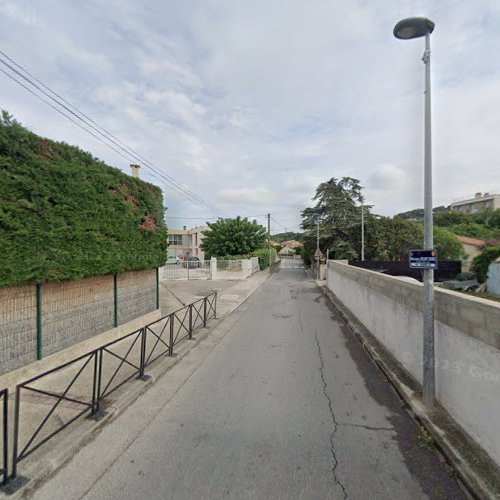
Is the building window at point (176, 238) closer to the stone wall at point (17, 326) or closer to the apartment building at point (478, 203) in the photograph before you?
the stone wall at point (17, 326)

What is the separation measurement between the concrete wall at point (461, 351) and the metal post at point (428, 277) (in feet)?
0.42

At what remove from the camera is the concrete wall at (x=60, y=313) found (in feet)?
14.6

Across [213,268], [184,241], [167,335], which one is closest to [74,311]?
[167,335]

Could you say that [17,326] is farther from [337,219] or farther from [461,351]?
[337,219]

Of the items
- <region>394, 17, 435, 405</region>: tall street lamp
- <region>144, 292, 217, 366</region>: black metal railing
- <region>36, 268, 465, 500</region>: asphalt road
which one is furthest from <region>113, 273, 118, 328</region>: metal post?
<region>394, 17, 435, 405</region>: tall street lamp

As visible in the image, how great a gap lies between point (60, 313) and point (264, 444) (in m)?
4.53

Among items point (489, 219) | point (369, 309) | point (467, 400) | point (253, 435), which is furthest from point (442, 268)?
point (489, 219)

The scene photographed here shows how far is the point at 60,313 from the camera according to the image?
5414mm

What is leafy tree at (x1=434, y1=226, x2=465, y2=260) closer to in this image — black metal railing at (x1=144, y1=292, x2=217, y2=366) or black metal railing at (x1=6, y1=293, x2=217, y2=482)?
black metal railing at (x1=144, y1=292, x2=217, y2=366)

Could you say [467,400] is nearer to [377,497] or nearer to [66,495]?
[377,497]

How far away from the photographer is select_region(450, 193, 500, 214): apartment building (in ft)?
253

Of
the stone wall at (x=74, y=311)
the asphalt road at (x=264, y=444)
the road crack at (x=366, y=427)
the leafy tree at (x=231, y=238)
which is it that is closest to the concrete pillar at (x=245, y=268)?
the leafy tree at (x=231, y=238)

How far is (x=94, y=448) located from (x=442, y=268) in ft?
78.3

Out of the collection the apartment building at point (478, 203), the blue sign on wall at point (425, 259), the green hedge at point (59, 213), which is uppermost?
the apartment building at point (478, 203)
